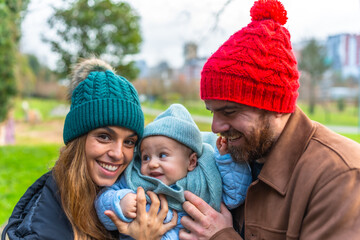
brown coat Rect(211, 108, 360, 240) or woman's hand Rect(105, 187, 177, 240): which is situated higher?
brown coat Rect(211, 108, 360, 240)

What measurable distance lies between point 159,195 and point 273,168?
0.80 metres

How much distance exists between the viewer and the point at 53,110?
129 ft

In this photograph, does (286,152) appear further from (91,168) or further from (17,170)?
(17,170)

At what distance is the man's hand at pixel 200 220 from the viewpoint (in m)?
2.33

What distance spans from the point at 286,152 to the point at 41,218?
1.59 meters

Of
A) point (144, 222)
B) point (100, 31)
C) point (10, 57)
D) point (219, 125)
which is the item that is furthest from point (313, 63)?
point (144, 222)

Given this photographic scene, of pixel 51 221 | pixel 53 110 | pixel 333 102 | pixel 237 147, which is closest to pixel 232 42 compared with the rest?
pixel 237 147

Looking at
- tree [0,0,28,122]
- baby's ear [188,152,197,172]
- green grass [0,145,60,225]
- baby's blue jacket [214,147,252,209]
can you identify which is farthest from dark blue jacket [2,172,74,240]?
tree [0,0,28,122]

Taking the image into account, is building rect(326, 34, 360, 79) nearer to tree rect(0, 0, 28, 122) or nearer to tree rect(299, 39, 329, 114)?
tree rect(299, 39, 329, 114)

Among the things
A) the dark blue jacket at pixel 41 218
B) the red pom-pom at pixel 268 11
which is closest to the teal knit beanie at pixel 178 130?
the dark blue jacket at pixel 41 218

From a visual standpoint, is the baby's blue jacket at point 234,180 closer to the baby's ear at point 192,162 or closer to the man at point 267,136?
the man at point 267,136

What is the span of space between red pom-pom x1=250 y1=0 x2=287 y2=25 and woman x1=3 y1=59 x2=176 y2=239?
102 centimetres

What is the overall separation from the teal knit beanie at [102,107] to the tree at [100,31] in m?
11.1

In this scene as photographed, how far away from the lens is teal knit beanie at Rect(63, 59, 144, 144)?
93.4 inches
